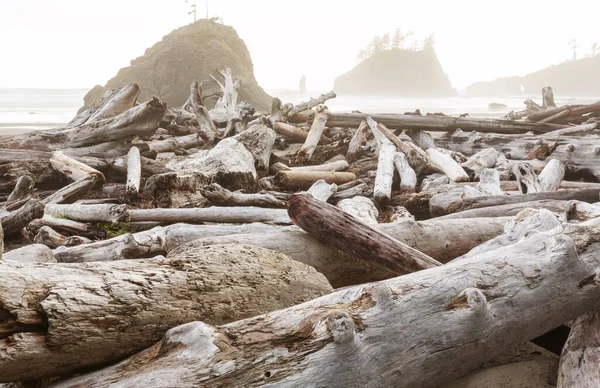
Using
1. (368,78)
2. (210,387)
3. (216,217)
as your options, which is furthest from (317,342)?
(368,78)

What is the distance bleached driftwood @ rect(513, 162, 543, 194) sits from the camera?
578 centimetres

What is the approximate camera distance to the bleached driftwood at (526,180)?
5.78 metres

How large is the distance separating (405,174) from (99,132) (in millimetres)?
5510

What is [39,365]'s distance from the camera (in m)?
1.60

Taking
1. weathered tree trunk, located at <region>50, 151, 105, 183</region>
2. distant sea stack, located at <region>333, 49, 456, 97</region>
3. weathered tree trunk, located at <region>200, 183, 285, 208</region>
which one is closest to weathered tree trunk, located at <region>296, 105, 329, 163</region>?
weathered tree trunk, located at <region>200, 183, 285, 208</region>

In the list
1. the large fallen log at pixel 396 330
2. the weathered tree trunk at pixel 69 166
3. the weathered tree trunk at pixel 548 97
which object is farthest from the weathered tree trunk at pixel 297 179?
the weathered tree trunk at pixel 548 97

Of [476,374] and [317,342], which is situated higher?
[317,342]

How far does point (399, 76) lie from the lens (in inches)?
4259

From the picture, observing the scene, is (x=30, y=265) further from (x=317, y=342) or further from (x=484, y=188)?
(x=484, y=188)

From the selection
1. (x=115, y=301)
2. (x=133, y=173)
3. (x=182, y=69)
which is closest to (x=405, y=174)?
(x=133, y=173)

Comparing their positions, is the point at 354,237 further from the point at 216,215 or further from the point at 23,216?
the point at 23,216

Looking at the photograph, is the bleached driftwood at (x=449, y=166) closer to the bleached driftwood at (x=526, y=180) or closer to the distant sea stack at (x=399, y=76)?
the bleached driftwood at (x=526, y=180)

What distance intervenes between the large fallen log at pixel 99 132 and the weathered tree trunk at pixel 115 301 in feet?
19.7

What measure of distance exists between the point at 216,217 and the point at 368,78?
110 m
